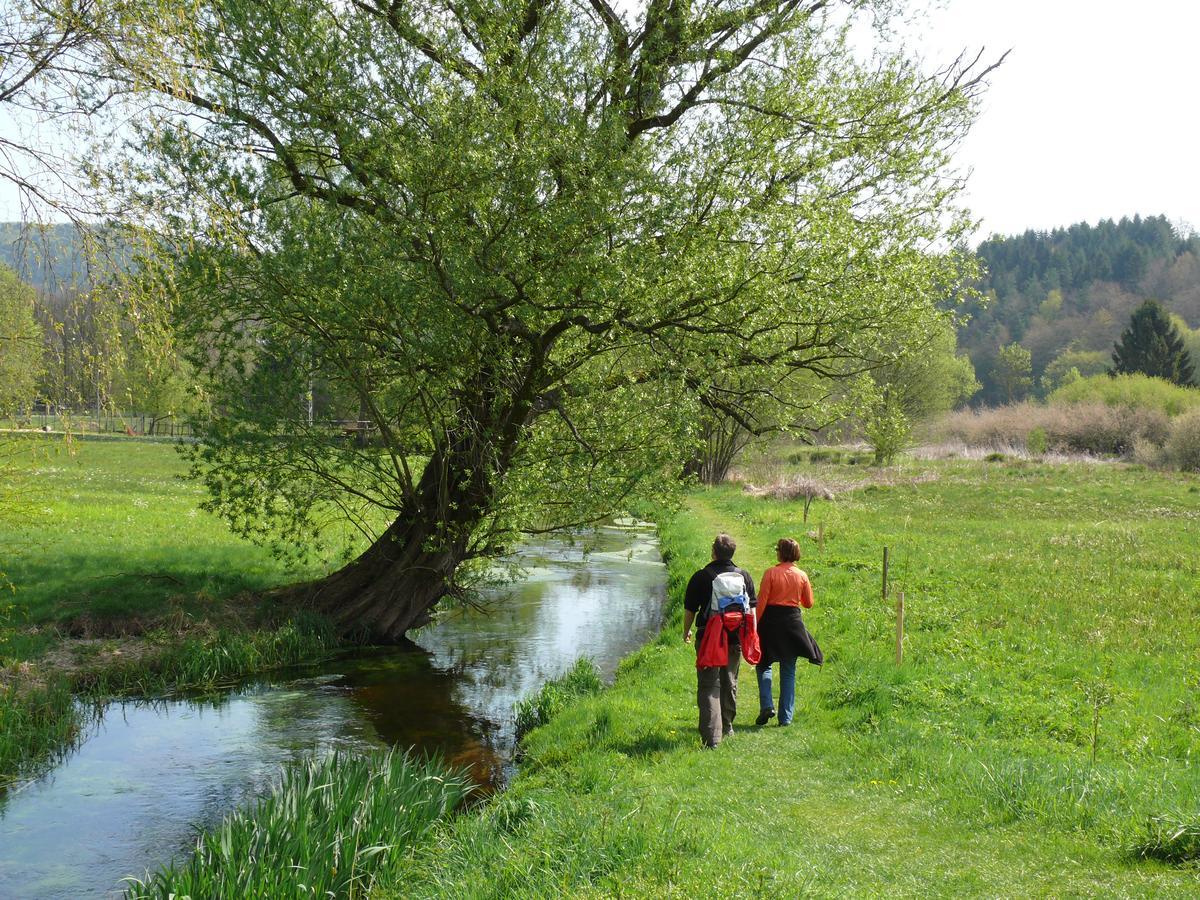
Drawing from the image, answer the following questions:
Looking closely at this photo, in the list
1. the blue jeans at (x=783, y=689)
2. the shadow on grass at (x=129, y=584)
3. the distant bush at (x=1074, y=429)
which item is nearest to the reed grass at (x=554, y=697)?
the blue jeans at (x=783, y=689)

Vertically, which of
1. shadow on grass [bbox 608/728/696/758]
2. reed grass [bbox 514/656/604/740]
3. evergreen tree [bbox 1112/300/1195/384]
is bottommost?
reed grass [bbox 514/656/604/740]

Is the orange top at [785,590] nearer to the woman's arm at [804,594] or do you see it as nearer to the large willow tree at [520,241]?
the woman's arm at [804,594]

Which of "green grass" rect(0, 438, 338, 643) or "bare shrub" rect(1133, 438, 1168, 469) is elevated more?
"bare shrub" rect(1133, 438, 1168, 469)

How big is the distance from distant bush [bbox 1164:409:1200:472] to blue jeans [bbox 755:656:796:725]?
47249 mm

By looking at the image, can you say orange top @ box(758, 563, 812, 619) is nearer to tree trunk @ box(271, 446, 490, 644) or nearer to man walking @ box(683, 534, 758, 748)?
man walking @ box(683, 534, 758, 748)

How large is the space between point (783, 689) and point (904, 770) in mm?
2061

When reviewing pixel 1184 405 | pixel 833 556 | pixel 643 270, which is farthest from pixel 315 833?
pixel 1184 405

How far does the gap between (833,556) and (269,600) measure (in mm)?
12666

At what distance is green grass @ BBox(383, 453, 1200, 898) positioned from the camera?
6453mm

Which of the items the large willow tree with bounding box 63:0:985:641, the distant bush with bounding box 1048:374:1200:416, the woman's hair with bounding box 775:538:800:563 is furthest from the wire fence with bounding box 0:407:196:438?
the distant bush with bounding box 1048:374:1200:416

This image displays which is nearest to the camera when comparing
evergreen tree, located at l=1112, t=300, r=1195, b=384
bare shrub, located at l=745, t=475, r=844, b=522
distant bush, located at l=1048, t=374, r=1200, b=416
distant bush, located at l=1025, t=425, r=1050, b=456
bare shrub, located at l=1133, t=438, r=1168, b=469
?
bare shrub, located at l=745, t=475, r=844, b=522

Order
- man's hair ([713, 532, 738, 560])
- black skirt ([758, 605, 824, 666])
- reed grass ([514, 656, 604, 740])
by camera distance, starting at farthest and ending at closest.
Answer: reed grass ([514, 656, 604, 740]) < black skirt ([758, 605, 824, 666]) < man's hair ([713, 532, 738, 560])

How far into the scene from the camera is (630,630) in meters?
18.6

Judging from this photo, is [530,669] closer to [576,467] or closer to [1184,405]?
[576,467]
